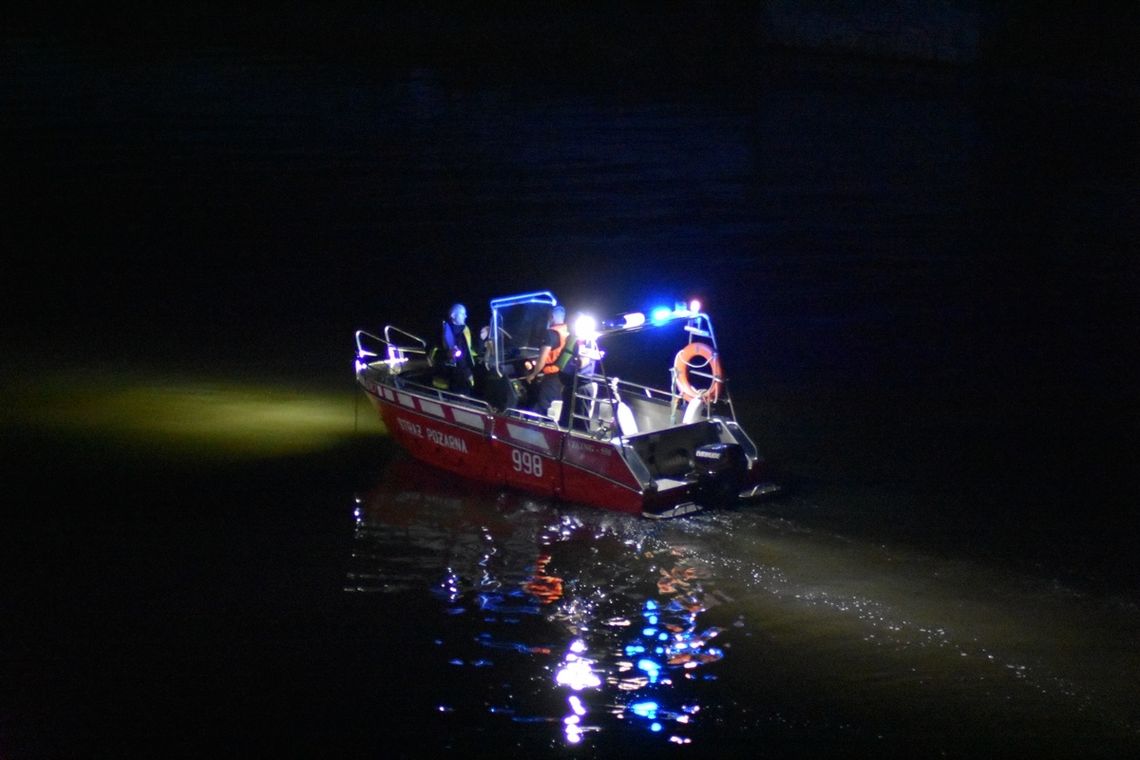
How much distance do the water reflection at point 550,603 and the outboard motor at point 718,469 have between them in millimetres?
713

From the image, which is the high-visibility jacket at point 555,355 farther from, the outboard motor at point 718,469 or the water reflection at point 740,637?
the outboard motor at point 718,469

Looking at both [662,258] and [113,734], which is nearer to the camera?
[113,734]

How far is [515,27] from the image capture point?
60.2m

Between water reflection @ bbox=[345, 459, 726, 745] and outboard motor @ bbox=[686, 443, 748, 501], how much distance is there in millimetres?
713

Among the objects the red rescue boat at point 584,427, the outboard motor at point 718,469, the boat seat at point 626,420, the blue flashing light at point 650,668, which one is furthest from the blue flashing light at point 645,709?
the boat seat at point 626,420

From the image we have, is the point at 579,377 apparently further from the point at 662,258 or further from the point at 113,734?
the point at 662,258

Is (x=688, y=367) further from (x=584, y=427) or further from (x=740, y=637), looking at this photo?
(x=740, y=637)

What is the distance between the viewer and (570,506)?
14.9 metres

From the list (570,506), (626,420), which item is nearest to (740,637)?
(570,506)

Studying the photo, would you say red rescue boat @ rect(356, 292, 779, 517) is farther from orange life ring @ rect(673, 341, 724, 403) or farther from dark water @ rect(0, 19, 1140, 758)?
dark water @ rect(0, 19, 1140, 758)

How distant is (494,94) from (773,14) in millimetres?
11415

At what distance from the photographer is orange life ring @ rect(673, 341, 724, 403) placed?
1494cm

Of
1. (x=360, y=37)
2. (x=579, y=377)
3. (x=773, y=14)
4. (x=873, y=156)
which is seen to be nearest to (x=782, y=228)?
(x=873, y=156)

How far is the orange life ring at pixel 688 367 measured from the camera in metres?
14.9
